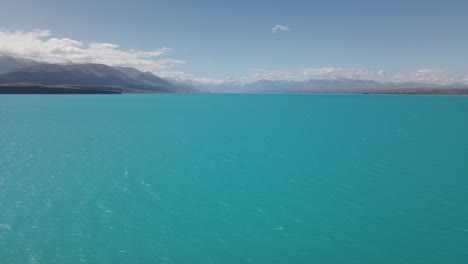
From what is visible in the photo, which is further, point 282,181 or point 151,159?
point 151,159

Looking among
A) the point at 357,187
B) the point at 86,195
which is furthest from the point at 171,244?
the point at 357,187

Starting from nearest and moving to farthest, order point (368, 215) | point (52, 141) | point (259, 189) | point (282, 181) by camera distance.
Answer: point (368, 215), point (259, 189), point (282, 181), point (52, 141)

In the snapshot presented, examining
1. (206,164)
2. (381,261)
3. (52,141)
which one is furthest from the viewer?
(52,141)

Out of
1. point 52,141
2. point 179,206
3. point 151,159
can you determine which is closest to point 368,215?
point 179,206

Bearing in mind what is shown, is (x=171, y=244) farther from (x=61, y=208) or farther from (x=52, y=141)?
(x=52, y=141)

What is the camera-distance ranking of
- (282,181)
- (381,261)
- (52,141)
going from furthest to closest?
1. (52,141)
2. (282,181)
3. (381,261)

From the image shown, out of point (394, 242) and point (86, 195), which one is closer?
point (394, 242)

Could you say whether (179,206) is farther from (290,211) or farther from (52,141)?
(52,141)

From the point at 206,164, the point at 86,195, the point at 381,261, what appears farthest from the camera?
the point at 206,164
